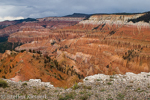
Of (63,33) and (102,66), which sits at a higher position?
(63,33)

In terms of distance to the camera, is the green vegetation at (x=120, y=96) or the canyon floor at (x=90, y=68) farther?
the canyon floor at (x=90, y=68)

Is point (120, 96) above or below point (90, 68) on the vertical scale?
above

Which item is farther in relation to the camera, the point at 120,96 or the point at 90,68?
the point at 90,68

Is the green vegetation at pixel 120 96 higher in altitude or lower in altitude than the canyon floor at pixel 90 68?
higher

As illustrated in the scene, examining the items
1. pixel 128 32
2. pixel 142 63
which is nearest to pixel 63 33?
pixel 128 32

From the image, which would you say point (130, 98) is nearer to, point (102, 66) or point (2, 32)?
point (102, 66)

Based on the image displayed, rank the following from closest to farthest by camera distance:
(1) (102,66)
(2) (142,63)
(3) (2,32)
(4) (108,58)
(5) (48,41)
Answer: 1. (2) (142,63)
2. (1) (102,66)
3. (4) (108,58)
4. (5) (48,41)
5. (3) (2,32)

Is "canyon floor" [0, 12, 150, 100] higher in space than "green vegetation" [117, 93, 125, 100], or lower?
lower

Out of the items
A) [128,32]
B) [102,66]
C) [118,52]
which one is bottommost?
[102,66]

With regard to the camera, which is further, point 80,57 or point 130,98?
point 80,57

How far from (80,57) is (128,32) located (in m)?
30.2

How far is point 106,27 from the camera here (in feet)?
333

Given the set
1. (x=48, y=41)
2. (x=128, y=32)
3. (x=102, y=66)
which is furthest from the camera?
(x=48, y=41)

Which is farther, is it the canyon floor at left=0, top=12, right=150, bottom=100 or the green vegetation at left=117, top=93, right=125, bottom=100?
the canyon floor at left=0, top=12, right=150, bottom=100
